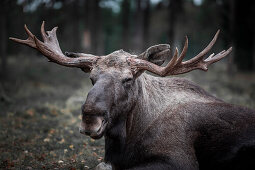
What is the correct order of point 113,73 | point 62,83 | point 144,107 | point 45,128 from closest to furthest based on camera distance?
point 113,73 < point 144,107 < point 45,128 < point 62,83

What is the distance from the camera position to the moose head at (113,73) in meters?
4.50

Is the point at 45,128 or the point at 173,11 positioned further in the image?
the point at 173,11

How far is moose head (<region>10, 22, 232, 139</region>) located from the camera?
4.50 meters

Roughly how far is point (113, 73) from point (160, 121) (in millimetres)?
1169

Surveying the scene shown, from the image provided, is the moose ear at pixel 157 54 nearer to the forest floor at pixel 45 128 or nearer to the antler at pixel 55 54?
the antler at pixel 55 54

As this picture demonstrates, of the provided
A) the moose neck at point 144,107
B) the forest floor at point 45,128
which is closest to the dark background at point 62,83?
the forest floor at point 45,128

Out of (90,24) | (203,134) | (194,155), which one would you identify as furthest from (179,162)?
(90,24)

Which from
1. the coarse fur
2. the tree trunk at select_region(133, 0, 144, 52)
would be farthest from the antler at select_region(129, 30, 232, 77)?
the tree trunk at select_region(133, 0, 144, 52)

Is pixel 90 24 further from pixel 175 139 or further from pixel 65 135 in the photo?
pixel 175 139

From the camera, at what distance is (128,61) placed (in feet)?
17.4

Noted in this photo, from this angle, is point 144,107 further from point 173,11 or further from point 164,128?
point 173,11

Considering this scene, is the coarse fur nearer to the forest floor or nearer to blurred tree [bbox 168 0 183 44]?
the forest floor

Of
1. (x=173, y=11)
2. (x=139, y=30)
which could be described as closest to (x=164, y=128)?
(x=139, y=30)

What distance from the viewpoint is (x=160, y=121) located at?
5.50m
